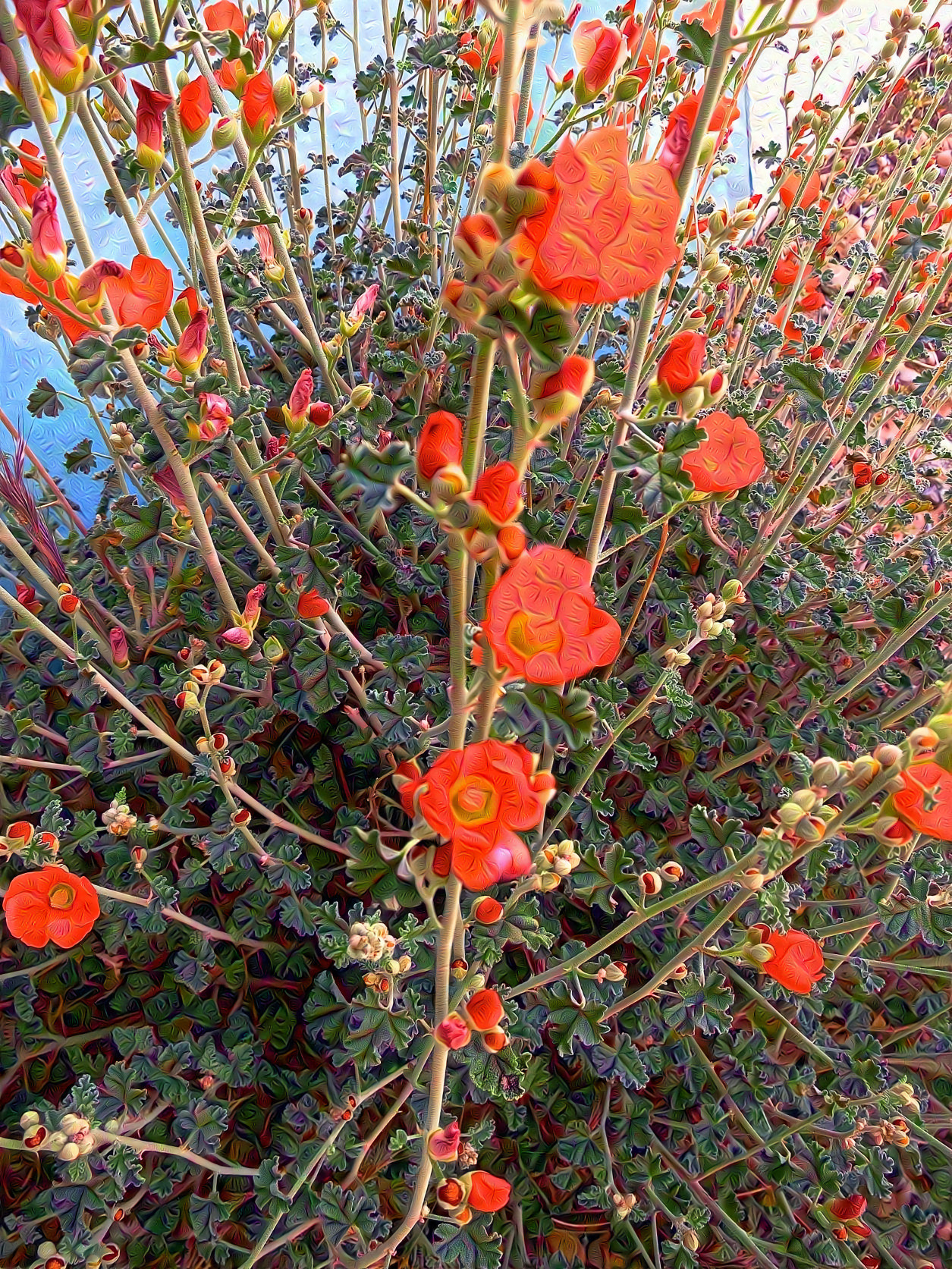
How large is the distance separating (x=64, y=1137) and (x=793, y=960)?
54 cm

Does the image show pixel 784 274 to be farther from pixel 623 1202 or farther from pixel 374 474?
pixel 623 1202

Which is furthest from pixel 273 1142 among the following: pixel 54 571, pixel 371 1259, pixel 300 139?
pixel 300 139

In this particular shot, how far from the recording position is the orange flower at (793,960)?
674mm

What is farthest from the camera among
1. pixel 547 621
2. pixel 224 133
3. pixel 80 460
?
pixel 80 460

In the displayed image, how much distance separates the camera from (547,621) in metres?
0.45

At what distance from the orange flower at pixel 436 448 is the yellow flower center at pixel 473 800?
0.51 feet

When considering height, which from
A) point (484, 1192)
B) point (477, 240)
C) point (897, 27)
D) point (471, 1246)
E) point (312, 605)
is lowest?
point (471, 1246)

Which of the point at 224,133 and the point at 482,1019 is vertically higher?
the point at 224,133

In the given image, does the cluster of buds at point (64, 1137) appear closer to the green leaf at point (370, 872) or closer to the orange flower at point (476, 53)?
the green leaf at point (370, 872)

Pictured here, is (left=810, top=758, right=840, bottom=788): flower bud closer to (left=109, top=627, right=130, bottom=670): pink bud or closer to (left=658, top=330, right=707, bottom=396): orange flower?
(left=658, top=330, right=707, bottom=396): orange flower

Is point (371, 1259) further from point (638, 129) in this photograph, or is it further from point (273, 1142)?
point (638, 129)

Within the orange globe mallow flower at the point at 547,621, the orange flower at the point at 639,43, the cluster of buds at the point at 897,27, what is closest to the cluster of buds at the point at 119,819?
the orange globe mallow flower at the point at 547,621

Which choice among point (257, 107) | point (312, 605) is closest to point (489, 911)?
point (312, 605)

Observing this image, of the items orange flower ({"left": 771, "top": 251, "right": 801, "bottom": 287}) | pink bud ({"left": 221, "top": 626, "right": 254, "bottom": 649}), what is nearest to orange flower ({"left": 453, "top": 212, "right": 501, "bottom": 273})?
pink bud ({"left": 221, "top": 626, "right": 254, "bottom": 649})
